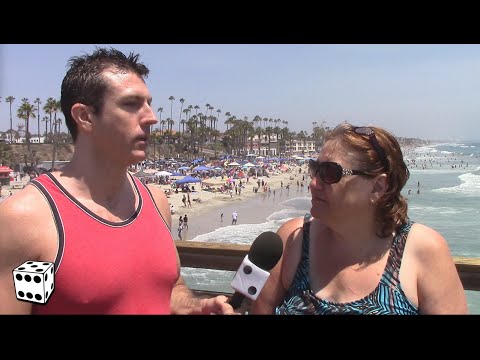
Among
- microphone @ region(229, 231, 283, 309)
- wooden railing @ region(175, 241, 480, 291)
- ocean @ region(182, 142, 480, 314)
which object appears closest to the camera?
microphone @ region(229, 231, 283, 309)

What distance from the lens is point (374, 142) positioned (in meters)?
2.16

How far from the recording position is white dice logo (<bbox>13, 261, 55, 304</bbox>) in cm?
Result: 168

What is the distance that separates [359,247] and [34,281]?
1434 mm

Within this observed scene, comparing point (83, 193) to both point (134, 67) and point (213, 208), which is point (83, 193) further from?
point (213, 208)

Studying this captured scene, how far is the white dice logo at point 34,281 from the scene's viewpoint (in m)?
1.68

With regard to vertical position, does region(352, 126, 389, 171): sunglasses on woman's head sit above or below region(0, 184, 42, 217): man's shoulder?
above

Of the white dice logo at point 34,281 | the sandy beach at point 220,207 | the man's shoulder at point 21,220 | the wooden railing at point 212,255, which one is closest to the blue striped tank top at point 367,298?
the wooden railing at point 212,255

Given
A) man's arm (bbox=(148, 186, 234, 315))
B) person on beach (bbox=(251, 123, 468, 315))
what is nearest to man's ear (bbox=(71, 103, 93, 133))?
man's arm (bbox=(148, 186, 234, 315))

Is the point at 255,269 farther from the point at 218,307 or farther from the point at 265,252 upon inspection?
the point at 218,307

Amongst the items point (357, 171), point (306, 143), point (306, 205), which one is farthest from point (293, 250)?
point (306, 143)

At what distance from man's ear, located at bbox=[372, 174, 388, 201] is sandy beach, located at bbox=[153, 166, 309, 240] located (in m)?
26.0

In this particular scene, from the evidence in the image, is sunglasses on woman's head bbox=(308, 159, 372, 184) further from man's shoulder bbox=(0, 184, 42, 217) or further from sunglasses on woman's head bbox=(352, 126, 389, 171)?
man's shoulder bbox=(0, 184, 42, 217)

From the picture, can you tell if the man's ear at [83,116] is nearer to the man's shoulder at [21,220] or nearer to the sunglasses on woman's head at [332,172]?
the man's shoulder at [21,220]
